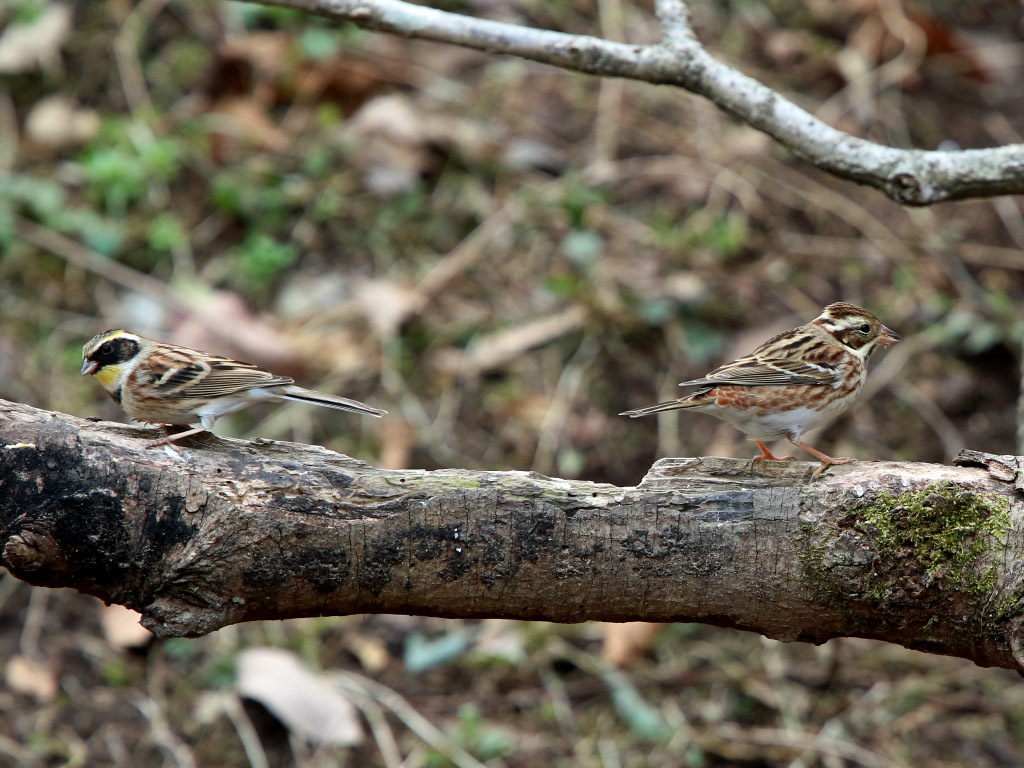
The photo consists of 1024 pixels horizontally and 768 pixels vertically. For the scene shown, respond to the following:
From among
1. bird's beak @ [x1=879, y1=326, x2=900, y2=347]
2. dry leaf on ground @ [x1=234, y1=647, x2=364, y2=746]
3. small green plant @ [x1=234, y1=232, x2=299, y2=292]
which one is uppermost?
bird's beak @ [x1=879, y1=326, x2=900, y2=347]

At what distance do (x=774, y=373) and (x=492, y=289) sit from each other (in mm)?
3814

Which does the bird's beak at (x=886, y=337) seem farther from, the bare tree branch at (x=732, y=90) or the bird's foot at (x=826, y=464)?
the bird's foot at (x=826, y=464)

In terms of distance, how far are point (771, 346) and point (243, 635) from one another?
329cm

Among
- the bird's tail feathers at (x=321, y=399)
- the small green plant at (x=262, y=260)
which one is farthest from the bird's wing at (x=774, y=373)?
the small green plant at (x=262, y=260)

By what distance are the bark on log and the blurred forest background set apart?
259cm

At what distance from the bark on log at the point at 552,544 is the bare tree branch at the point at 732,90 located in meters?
1.09

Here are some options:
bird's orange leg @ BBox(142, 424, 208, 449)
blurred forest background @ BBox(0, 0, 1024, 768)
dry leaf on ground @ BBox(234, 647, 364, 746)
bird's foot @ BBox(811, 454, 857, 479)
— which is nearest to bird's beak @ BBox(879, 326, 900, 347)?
bird's foot @ BBox(811, 454, 857, 479)

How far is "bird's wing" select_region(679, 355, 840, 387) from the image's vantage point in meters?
4.56

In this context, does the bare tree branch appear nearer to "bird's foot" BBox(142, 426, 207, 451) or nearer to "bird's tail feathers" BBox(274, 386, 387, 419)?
"bird's tail feathers" BBox(274, 386, 387, 419)

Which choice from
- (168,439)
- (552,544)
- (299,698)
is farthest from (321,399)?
(299,698)

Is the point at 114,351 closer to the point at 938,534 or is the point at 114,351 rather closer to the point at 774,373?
the point at 774,373

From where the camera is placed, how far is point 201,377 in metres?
4.31

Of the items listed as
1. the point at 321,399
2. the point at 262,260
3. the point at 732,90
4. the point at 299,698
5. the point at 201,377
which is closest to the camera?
the point at 732,90

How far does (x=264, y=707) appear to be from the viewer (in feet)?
19.1
